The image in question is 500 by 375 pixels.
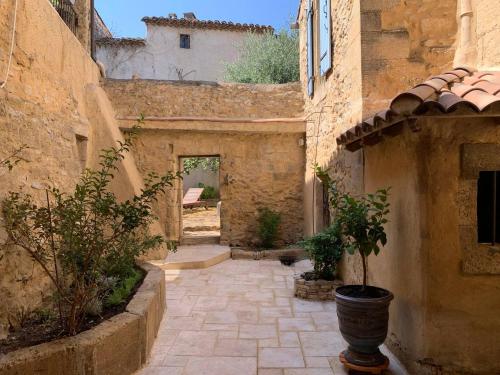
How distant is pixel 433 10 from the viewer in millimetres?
4535

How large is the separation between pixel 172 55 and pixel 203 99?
32.8 ft

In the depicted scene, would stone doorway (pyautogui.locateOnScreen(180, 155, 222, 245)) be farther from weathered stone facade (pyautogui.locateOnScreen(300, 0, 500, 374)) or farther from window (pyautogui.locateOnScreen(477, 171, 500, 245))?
window (pyautogui.locateOnScreen(477, 171, 500, 245))

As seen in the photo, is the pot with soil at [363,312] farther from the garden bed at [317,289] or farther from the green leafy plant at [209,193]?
the green leafy plant at [209,193]

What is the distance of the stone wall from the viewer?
8.84 m

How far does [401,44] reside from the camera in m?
4.52

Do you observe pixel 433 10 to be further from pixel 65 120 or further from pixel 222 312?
pixel 65 120

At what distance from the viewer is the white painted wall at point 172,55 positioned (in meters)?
17.5

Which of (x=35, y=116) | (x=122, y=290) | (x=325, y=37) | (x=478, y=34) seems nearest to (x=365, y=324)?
(x=122, y=290)

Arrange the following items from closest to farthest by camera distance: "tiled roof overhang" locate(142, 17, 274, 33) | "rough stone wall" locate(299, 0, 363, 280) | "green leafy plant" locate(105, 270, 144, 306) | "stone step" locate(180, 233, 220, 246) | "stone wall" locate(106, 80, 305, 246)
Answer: "green leafy plant" locate(105, 270, 144, 306) → "rough stone wall" locate(299, 0, 363, 280) → "stone wall" locate(106, 80, 305, 246) → "stone step" locate(180, 233, 220, 246) → "tiled roof overhang" locate(142, 17, 274, 33)

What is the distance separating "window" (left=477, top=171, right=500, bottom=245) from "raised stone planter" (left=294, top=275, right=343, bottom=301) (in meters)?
2.49

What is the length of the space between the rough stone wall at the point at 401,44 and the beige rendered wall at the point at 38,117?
12.9 ft

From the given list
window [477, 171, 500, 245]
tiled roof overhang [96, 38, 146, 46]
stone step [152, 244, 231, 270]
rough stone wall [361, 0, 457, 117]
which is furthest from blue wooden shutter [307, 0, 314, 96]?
tiled roof overhang [96, 38, 146, 46]

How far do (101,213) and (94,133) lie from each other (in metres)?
4.01

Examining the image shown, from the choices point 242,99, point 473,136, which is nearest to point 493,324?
point 473,136
